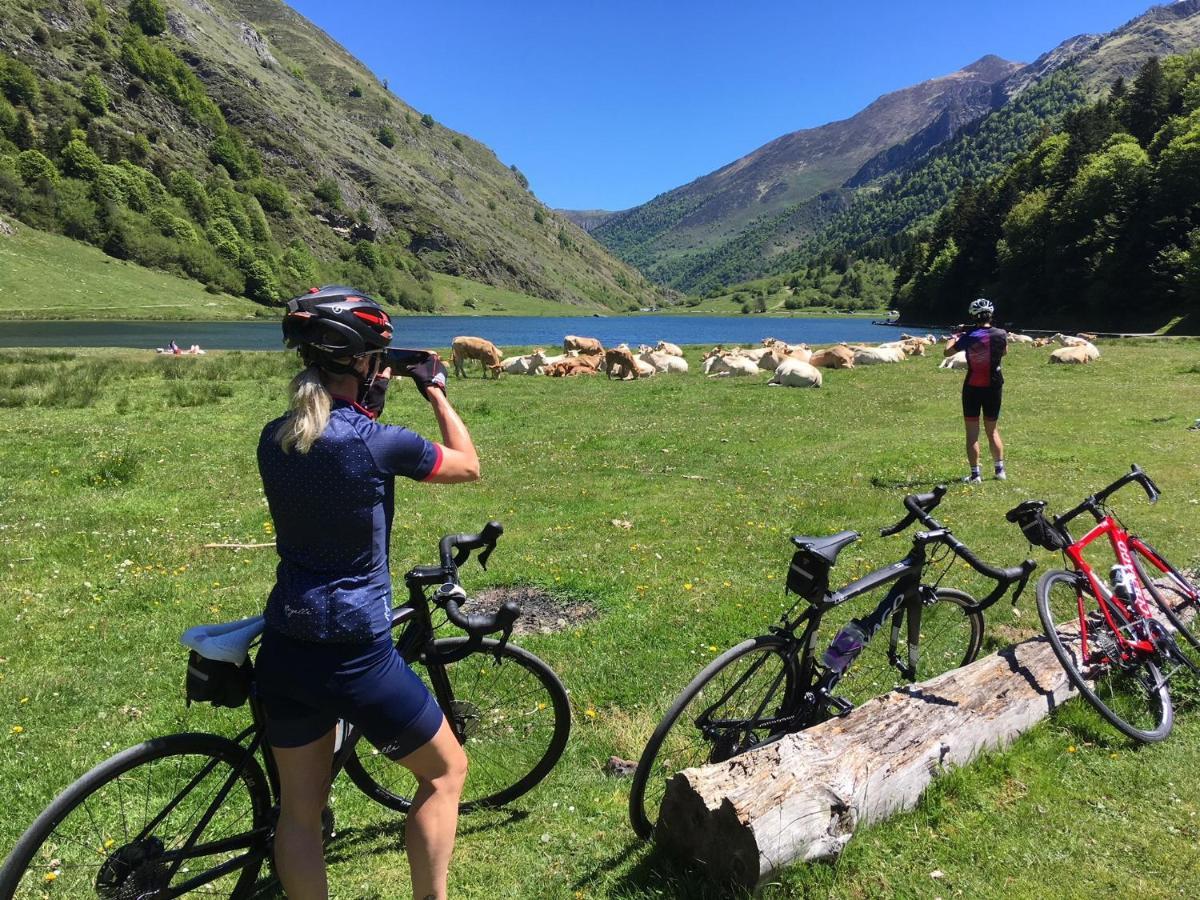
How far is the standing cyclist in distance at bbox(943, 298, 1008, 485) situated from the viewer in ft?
44.3

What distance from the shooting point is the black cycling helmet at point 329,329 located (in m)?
3.26

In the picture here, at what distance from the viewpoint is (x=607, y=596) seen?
8.91 metres

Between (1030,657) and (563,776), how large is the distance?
4014 millimetres

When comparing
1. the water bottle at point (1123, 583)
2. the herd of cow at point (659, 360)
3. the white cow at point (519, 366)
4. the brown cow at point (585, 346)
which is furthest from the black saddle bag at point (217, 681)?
the brown cow at point (585, 346)

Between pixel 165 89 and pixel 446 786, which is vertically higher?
pixel 165 89

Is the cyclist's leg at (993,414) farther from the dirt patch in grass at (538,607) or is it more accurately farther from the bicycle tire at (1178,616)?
the dirt patch in grass at (538,607)

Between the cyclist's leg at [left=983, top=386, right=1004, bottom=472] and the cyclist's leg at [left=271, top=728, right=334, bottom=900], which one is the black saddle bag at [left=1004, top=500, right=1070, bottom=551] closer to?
the cyclist's leg at [left=271, top=728, right=334, bottom=900]

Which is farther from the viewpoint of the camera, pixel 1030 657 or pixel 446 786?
pixel 1030 657

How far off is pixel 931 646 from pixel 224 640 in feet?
20.4

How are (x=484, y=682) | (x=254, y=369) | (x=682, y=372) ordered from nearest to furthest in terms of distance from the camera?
(x=484, y=682), (x=254, y=369), (x=682, y=372)

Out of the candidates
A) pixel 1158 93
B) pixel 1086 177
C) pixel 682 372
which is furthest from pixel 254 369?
pixel 1158 93

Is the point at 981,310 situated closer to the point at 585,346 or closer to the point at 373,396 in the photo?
the point at 373,396

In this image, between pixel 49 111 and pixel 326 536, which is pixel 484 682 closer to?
pixel 326 536

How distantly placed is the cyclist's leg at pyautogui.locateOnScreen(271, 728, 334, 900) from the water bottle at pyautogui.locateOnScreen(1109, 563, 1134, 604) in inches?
257
